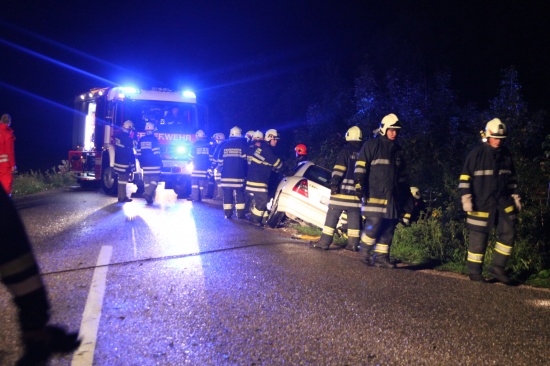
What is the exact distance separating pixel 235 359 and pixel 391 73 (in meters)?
13.2

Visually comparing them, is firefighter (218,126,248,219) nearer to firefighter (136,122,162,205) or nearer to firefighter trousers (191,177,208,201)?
firefighter (136,122,162,205)

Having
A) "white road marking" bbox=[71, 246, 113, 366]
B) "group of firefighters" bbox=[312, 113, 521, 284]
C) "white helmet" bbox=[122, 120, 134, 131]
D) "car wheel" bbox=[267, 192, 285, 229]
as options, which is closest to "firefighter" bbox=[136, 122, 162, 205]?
"white helmet" bbox=[122, 120, 134, 131]

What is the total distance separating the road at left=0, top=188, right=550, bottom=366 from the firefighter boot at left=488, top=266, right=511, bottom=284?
0.21 metres

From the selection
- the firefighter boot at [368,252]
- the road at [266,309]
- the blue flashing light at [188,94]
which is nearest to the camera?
the road at [266,309]

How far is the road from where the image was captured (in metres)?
3.74

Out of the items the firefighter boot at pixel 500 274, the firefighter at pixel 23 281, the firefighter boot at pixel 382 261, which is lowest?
the firefighter boot at pixel 382 261

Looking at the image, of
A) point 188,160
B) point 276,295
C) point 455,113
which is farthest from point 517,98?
point 188,160

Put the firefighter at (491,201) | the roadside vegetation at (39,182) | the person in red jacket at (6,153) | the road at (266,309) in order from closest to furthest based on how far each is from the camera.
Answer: the road at (266,309), the firefighter at (491,201), the person in red jacket at (6,153), the roadside vegetation at (39,182)

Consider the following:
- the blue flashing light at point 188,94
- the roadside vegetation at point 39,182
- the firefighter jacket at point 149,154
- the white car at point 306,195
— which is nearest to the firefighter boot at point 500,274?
the white car at point 306,195

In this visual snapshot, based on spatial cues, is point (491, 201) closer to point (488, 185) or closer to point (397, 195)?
point (488, 185)

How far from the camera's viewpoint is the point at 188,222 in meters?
10.1

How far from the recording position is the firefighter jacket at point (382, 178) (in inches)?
263

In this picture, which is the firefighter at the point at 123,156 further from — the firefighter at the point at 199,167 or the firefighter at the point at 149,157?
the firefighter at the point at 199,167

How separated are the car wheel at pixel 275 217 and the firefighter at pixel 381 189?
2.86 metres
